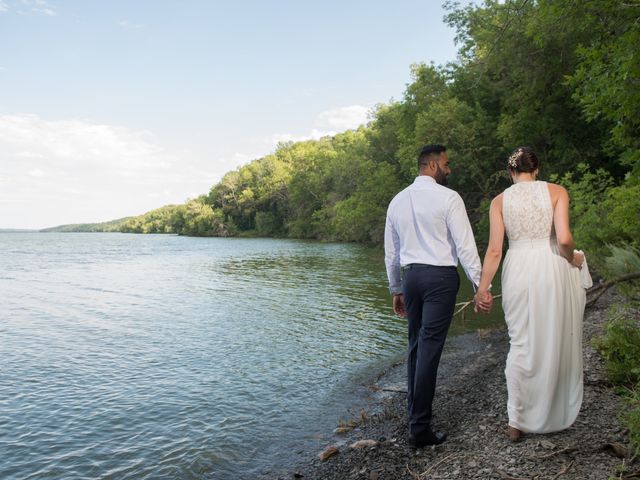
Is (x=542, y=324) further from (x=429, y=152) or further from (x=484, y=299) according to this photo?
(x=429, y=152)

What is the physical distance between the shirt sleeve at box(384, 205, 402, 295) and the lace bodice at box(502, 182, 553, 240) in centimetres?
98

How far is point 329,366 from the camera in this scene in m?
9.09

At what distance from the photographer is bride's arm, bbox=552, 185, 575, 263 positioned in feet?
12.5

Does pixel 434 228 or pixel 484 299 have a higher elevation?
pixel 434 228

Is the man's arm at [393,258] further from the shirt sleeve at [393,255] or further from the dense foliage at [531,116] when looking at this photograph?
the dense foliage at [531,116]

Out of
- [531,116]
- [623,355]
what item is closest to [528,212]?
[623,355]

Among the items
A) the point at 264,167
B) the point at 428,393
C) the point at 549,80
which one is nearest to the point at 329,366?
the point at 428,393

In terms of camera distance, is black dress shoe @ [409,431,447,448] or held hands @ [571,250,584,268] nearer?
held hands @ [571,250,584,268]

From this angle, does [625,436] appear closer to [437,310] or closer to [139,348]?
[437,310]

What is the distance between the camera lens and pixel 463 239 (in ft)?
13.5

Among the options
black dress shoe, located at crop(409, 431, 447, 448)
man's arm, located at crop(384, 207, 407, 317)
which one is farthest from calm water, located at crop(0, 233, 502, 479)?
man's arm, located at crop(384, 207, 407, 317)

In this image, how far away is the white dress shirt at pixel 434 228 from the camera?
13.5 feet

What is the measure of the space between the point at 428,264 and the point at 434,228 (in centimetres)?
32

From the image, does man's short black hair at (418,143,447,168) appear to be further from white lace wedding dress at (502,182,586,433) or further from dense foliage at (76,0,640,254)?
dense foliage at (76,0,640,254)
